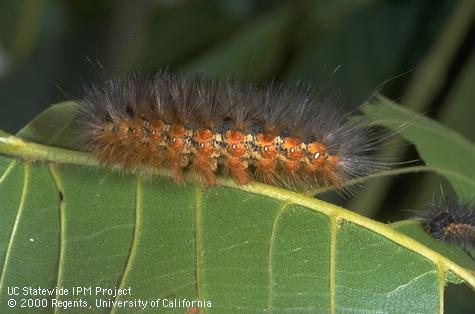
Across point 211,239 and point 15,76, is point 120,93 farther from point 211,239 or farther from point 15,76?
point 15,76

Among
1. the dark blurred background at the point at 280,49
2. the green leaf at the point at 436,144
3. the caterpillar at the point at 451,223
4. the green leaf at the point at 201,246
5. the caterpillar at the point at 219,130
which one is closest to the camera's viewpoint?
the green leaf at the point at 201,246

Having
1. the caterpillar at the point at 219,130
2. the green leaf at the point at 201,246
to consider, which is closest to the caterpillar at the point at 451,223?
the green leaf at the point at 201,246

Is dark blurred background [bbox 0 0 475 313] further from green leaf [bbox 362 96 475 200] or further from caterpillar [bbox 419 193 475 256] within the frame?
caterpillar [bbox 419 193 475 256]

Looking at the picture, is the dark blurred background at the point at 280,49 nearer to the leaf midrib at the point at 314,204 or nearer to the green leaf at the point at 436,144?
the green leaf at the point at 436,144

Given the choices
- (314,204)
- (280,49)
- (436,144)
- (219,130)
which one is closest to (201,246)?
(314,204)

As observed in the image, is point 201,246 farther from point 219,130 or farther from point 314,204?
point 219,130

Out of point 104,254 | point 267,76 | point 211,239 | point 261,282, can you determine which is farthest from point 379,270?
point 267,76

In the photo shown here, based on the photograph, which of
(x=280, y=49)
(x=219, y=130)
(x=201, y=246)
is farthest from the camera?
(x=280, y=49)
